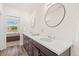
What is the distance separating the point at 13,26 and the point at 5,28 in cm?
61

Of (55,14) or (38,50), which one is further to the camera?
(55,14)

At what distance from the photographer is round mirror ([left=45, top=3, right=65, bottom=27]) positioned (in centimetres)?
138

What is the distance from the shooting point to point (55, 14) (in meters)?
1.58

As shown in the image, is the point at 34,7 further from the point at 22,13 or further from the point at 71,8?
the point at 71,8

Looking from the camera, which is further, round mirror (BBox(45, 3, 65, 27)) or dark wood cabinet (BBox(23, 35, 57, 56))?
round mirror (BBox(45, 3, 65, 27))

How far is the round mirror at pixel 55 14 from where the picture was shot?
138cm

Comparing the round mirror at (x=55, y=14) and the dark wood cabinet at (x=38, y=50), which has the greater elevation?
the round mirror at (x=55, y=14)

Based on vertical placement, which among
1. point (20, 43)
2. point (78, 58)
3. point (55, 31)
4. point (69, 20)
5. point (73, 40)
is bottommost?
point (20, 43)

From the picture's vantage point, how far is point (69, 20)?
1.19m

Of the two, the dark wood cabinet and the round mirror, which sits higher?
the round mirror

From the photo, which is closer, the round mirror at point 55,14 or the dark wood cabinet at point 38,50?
the dark wood cabinet at point 38,50

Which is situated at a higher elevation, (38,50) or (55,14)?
(55,14)

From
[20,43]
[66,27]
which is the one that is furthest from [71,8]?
[20,43]

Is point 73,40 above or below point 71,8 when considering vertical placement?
below
